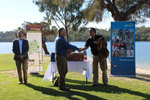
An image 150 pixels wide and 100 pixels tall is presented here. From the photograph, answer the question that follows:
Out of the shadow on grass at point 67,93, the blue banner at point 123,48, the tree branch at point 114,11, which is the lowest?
the shadow on grass at point 67,93

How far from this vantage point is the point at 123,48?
25.1 ft

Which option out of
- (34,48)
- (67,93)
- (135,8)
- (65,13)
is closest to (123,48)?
(135,8)

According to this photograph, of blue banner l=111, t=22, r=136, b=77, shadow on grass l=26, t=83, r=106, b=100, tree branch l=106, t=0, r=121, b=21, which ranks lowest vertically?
shadow on grass l=26, t=83, r=106, b=100

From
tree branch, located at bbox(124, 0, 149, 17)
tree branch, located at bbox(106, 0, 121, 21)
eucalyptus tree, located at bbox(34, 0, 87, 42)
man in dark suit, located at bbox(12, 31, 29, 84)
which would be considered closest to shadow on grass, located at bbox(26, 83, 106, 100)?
A: man in dark suit, located at bbox(12, 31, 29, 84)

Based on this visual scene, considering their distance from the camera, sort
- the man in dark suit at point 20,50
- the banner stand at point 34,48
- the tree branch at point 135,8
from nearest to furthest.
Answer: the man in dark suit at point 20,50 → the banner stand at point 34,48 → the tree branch at point 135,8

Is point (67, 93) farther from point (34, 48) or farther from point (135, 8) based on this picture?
point (135, 8)

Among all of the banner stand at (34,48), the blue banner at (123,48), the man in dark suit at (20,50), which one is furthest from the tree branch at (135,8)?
the man in dark suit at (20,50)

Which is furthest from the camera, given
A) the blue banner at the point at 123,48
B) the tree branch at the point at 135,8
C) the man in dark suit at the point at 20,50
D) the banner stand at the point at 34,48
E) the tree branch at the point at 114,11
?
the tree branch at the point at 114,11

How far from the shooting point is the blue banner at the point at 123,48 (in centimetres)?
760

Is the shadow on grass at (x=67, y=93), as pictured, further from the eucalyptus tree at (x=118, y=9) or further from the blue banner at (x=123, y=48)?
the eucalyptus tree at (x=118, y=9)

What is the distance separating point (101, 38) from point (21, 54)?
2764 millimetres

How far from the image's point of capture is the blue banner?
760cm

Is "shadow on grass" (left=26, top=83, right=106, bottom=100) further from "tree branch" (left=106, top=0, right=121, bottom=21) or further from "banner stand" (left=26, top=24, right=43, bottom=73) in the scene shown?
"tree branch" (left=106, top=0, right=121, bottom=21)

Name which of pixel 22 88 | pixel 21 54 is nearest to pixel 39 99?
pixel 22 88
